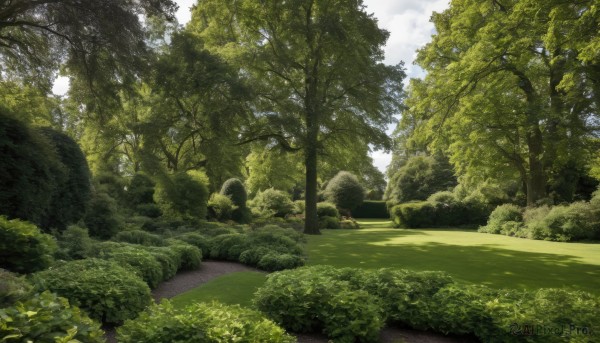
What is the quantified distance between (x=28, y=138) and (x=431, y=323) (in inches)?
370

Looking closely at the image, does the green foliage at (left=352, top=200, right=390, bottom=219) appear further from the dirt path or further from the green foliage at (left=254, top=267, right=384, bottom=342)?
the green foliage at (left=254, top=267, right=384, bottom=342)

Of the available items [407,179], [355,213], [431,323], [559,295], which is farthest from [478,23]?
[355,213]

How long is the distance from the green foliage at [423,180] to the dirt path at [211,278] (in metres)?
27.6

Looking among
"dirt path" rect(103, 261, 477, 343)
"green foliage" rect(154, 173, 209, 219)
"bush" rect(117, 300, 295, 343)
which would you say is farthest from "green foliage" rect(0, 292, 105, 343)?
"green foliage" rect(154, 173, 209, 219)

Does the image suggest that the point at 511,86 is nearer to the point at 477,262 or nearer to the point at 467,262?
the point at 477,262

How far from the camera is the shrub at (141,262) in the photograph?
26.2 ft

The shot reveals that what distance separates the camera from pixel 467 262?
1176 centimetres

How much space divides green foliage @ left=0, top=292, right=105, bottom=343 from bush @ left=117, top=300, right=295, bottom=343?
611 millimetres

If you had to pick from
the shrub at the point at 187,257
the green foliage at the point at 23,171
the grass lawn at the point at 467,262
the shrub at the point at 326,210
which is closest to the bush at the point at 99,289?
the grass lawn at the point at 467,262

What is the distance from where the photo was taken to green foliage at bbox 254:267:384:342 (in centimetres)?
543

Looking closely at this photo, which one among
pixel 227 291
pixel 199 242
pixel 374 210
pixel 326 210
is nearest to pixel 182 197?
pixel 199 242

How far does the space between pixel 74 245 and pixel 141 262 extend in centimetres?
174

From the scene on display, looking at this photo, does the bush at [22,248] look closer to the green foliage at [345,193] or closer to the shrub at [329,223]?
the shrub at [329,223]

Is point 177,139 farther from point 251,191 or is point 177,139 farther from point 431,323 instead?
point 431,323
